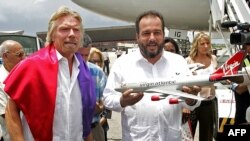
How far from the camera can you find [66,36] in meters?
2.67

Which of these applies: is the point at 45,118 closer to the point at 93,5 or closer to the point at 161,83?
the point at 161,83

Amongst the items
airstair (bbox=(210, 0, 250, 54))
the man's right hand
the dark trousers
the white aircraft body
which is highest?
the white aircraft body

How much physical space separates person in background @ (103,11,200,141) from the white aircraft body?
9.76m

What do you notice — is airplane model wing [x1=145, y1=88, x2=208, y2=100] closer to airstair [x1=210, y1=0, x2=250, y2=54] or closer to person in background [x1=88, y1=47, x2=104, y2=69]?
person in background [x1=88, y1=47, x2=104, y2=69]

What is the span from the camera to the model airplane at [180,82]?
2.72 m

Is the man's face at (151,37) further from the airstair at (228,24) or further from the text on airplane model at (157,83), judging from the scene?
the airstair at (228,24)

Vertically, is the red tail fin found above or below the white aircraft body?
below

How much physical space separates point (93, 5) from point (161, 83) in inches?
437

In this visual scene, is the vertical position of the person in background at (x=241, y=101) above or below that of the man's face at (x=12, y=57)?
below

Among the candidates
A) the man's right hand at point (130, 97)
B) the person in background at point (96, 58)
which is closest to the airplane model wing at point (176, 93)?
the man's right hand at point (130, 97)

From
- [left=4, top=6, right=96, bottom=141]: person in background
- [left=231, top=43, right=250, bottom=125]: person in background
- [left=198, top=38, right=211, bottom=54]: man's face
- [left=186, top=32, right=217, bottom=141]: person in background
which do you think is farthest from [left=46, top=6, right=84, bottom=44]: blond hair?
[left=198, top=38, right=211, bottom=54]: man's face

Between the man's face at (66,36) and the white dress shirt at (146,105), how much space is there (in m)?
0.41

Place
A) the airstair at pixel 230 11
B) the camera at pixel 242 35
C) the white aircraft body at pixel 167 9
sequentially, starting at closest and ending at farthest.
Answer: the camera at pixel 242 35, the airstair at pixel 230 11, the white aircraft body at pixel 167 9

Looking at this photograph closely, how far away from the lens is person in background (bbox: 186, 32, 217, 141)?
3828mm
